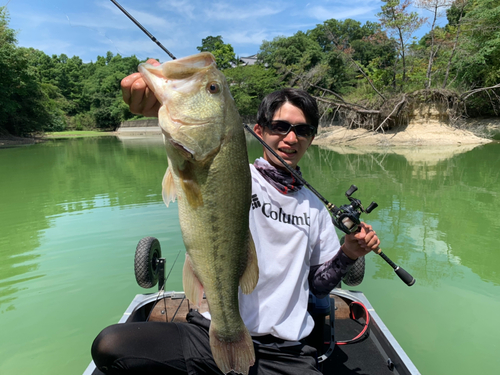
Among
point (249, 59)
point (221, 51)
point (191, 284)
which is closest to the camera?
point (191, 284)

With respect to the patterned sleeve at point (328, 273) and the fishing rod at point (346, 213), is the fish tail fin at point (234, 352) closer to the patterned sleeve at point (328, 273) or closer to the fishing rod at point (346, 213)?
the patterned sleeve at point (328, 273)

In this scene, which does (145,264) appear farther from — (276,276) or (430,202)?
(430,202)

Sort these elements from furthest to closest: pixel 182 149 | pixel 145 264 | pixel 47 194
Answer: pixel 47 194
pixel 145 264
pixel 182 149

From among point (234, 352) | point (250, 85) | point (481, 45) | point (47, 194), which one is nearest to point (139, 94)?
point (234, 352)

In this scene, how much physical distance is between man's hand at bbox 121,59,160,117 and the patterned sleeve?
4.80 feet

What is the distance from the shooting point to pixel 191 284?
1.77m

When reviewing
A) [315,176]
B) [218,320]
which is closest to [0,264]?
[218,320]

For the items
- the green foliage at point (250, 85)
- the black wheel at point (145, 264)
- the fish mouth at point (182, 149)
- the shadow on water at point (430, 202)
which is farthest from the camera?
the green foliage at point (250, 85)

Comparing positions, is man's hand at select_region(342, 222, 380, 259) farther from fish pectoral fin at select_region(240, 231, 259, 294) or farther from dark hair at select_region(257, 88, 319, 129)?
dark hair at select_region(257, 88, 319, 129)

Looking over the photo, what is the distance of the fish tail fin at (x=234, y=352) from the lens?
177 cm

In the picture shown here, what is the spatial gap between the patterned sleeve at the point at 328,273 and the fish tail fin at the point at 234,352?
678mm

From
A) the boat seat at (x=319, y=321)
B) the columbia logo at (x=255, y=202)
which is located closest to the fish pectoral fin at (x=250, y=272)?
the columbia logo at (x=255, y=202)

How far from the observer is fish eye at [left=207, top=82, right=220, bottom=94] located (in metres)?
1.60

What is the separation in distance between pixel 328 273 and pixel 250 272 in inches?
25.6
